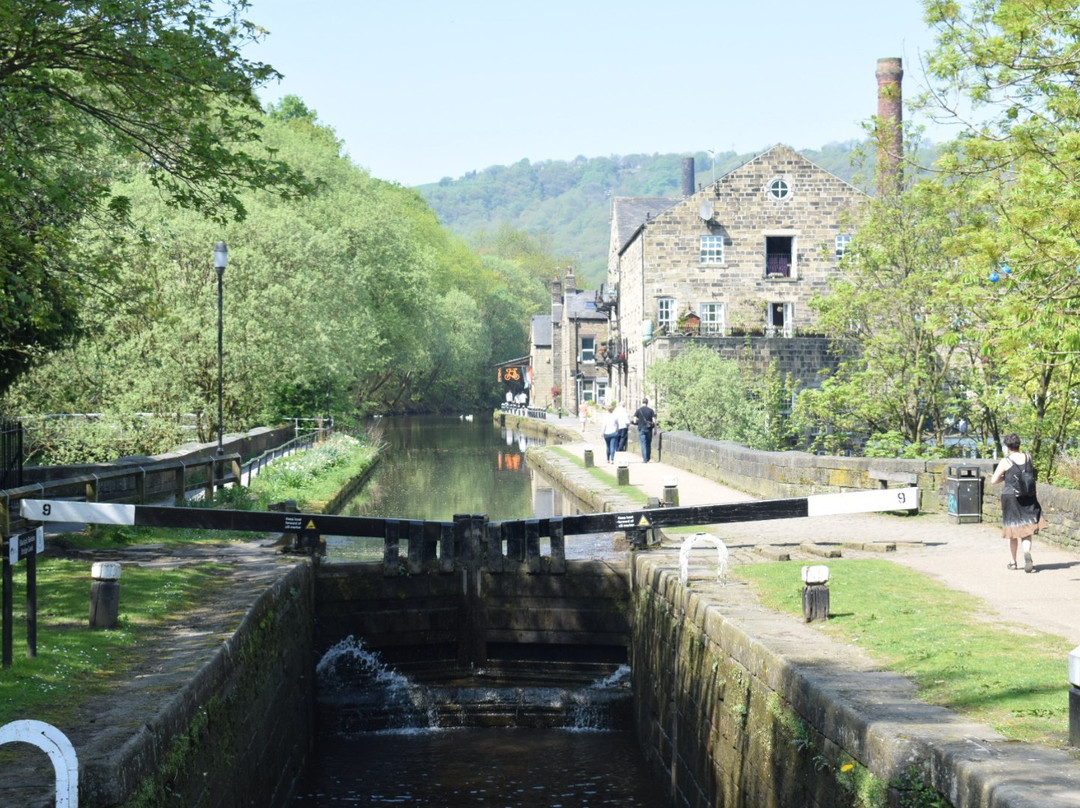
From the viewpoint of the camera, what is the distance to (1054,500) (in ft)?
50.9

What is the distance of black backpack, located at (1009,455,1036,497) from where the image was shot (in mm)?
13000

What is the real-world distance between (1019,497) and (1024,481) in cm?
17

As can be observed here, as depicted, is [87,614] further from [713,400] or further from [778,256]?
[778,256]

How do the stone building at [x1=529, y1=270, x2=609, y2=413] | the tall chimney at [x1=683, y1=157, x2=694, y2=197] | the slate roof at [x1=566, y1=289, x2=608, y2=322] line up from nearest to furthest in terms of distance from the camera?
the stone building at [x1=529, y1=270, x2=609, y2=413]
the slate roof at [x1=566, y1=289, x2=608, y2=322]
the tall chimney at [x1=683, y1=157, x2=694, y2=197]

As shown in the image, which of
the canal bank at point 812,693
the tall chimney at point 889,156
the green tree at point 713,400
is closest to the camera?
the canal bank at point 812,693

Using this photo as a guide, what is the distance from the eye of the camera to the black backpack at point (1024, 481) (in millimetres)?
13000

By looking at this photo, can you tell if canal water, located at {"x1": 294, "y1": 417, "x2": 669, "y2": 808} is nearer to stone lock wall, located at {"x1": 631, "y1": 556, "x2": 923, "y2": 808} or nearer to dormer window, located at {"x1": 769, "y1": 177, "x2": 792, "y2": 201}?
stone lock wall, located at {"x1": 631, "y1": 556, "x2": 923, "y2": 808}

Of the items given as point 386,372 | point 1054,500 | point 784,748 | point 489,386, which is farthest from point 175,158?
point 489,386

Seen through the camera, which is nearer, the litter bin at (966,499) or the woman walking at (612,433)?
the litter bin at (966,499)

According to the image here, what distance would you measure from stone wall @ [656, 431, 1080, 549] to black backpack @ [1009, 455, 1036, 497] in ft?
7.39

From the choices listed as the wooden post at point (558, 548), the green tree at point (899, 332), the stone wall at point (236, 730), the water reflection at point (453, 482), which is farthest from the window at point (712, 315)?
the stone wall at point (236, 730)

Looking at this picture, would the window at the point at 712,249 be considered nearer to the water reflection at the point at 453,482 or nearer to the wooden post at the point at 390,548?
the water reflection at the point at 453,482

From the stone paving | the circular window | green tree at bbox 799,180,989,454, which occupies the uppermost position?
the circular window

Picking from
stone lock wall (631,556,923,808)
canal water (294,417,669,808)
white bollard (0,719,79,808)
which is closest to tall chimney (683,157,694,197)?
canal water (294,417,669,808)
